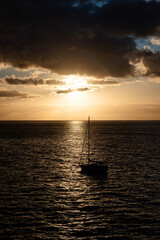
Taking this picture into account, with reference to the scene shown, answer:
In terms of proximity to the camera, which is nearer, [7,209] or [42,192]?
[7,209]

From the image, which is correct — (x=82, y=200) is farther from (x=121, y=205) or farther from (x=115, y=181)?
(x=115, y=181)

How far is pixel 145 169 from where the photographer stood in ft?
193

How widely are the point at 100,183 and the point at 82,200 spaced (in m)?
10.9

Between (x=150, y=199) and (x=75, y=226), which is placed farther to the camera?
(x=150, y=199)

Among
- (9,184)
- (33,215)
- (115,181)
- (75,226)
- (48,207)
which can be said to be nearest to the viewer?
(75,226)

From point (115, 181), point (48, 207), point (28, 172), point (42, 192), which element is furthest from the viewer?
point (28, 172)

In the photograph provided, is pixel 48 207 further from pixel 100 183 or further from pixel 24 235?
pixel 100 183

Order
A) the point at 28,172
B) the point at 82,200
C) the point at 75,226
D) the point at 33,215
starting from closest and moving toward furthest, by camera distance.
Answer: the point at 75,226 < the point at 33,215 < the point at 82,200 < the point at 28,172

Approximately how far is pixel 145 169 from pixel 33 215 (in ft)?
116

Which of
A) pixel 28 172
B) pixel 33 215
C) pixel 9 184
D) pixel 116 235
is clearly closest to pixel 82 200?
pixel 33 215

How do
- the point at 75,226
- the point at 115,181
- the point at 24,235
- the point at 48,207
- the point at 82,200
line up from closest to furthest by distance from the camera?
the point at 24,235 < the point at 75,226 < the point at 48,207 < the point at 82,200 < the point at 115,181

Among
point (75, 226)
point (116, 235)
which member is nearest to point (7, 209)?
point (75, 226)

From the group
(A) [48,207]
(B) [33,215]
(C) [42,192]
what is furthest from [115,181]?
(B) [33,215]

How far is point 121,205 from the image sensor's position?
112 feet
